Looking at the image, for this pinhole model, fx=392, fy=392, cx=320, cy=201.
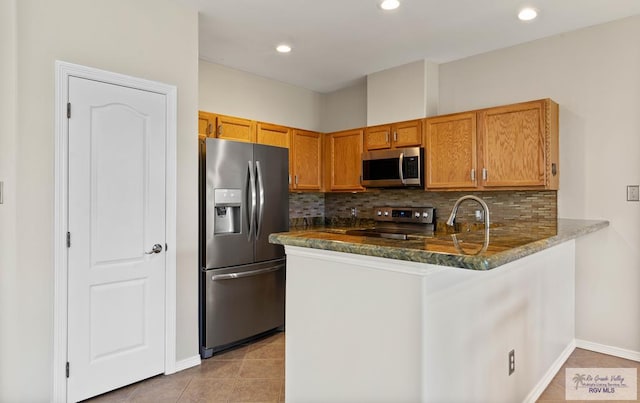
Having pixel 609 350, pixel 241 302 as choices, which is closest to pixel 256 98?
pixel 241 302

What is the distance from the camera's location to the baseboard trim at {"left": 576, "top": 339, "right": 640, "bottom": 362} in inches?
119

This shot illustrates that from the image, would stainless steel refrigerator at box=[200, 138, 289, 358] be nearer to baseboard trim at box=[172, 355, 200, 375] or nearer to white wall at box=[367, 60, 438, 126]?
baseboard trim at box=[172, 355, 200, 375]

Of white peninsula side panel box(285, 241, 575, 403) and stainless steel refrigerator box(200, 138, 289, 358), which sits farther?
stainless steel refrigerator box(200, 138, 289, 358)

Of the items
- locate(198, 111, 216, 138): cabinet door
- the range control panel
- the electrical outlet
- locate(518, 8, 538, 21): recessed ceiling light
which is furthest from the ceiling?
the electrical outlet

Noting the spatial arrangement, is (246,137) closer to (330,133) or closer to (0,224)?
(330,133)

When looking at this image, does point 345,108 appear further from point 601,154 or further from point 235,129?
point 601,154

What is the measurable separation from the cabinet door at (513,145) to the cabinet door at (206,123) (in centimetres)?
250

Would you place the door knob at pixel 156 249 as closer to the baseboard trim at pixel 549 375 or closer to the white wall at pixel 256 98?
the white wall at pixel 256 98

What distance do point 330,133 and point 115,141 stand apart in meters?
2.72

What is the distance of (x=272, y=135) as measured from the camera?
14.3 ft

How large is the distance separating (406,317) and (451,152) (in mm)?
2519

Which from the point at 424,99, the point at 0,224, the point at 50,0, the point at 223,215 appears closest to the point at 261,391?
the point at 223,215

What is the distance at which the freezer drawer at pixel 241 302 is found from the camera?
10.5 feet

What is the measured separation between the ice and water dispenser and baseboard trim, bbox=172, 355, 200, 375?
0.97m
